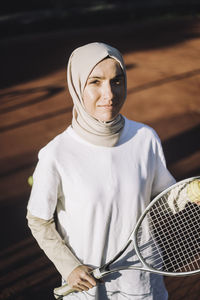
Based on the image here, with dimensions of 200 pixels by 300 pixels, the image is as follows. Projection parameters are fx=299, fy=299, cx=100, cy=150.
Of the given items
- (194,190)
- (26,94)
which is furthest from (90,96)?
(26,94)

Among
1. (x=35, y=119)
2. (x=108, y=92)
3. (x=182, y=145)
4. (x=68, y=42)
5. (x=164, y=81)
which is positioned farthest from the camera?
(x=68, y=42)

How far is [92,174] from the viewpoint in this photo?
1581 mm

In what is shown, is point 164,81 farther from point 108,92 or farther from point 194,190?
point 108,92

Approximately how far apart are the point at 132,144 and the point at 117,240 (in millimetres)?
566

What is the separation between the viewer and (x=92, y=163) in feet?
5.23

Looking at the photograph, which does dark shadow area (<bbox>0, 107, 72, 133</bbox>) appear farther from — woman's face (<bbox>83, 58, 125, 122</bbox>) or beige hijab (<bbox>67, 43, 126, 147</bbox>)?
woman's face (<bbox>83, 58, 125, 122</bbox>)

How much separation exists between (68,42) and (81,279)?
13923 mm

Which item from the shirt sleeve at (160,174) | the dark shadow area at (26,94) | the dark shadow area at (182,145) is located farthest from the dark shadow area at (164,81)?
the shirt sleeve at (160,174)

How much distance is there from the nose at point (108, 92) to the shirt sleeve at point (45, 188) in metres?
0.41

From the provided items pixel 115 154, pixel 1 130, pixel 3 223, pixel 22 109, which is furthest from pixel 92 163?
pixel 22 109

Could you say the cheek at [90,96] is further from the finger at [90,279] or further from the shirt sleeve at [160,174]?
the finger at [90,279]

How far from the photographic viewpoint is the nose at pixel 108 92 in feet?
4.73

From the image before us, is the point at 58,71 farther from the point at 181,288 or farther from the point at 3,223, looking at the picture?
the point at 181,288

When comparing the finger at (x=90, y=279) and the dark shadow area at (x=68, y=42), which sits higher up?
the finger at (x=90, y=279)
